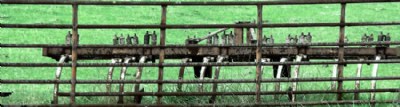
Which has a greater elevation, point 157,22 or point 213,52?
point 157,22

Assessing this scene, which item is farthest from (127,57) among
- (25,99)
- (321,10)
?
(321,10)

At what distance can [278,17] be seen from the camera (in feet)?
73.4

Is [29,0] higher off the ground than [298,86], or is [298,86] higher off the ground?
[29,0]

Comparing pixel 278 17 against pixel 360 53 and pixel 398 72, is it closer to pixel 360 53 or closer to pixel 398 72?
pixel 398 72

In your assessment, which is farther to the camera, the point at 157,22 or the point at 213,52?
the point at 157,22

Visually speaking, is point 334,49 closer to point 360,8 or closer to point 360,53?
point 360,53

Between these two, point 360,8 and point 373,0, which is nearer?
point 373,0

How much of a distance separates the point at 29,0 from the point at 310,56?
4340 mm

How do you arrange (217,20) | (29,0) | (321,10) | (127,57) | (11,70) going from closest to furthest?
1. (29,0)
2. (127,57)
3. (11,70)
4. (217,20)
5. (321,10)

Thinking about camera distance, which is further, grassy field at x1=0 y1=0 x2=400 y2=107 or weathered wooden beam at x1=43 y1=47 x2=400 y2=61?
grassy field at x1=0 y1=0 x2=400 y2=107

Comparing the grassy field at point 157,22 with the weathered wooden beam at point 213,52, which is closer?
the weathered wooden beam at point 213,52

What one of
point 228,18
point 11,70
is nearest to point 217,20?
point 228,18

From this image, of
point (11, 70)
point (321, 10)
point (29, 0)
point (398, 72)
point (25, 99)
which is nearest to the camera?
point (29, 0)

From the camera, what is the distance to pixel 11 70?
1578 cm
